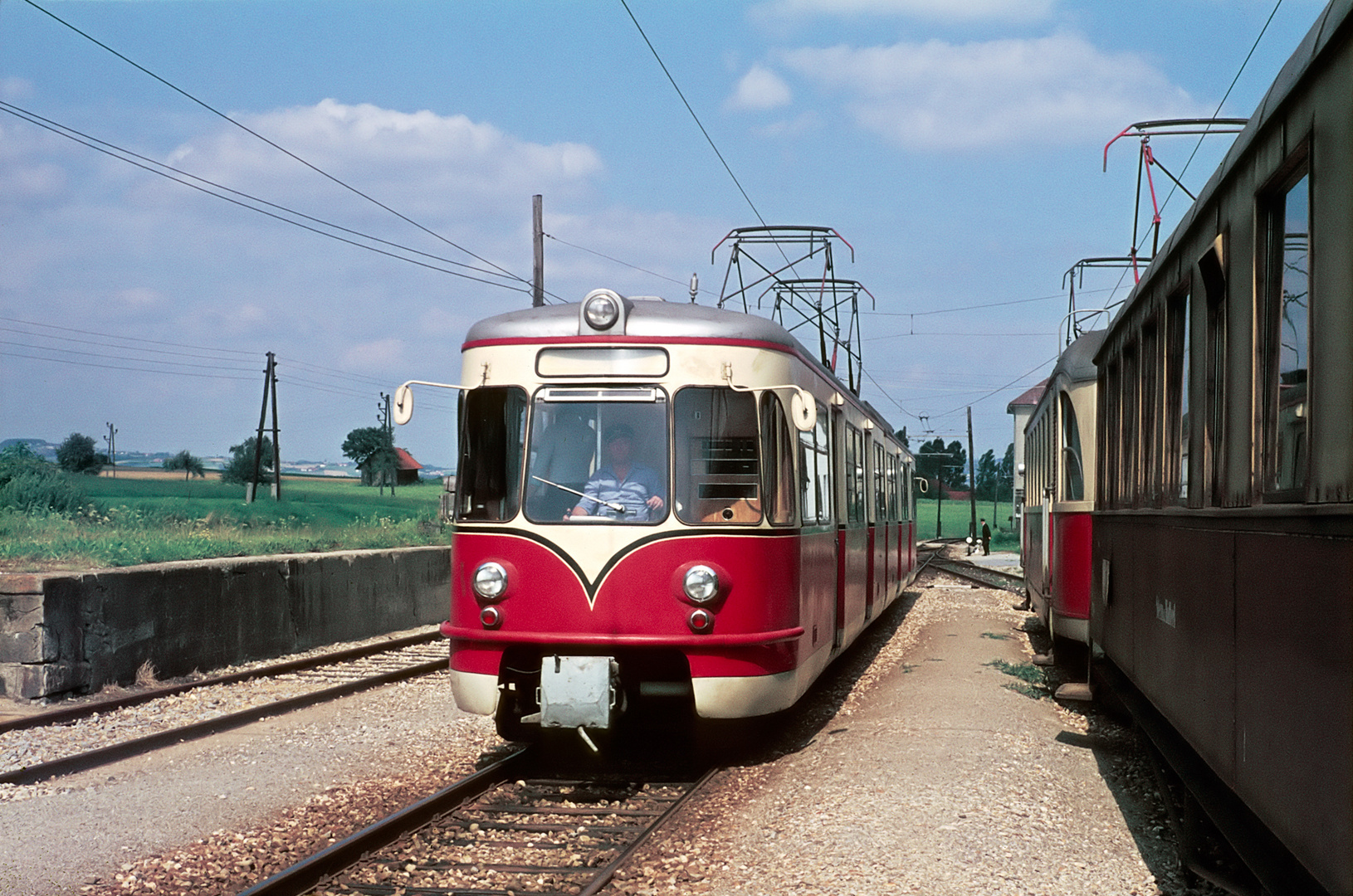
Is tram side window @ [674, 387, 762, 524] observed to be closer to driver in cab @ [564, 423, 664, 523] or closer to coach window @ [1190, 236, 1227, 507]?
driver in cab @ [564, 423, 664, 523]

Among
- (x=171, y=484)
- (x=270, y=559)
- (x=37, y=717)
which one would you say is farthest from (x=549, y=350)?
(x=171, y=484)

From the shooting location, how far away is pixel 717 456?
7.58 meters

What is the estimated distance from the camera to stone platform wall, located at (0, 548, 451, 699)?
9.74m

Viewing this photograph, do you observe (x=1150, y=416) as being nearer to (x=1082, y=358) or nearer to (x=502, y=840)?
(x=502, y=840)

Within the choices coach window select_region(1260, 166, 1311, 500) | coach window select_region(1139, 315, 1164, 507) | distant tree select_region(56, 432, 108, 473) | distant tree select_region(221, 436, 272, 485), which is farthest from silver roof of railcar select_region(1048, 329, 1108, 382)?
distant tree select_region(221, 436, 272, 485)

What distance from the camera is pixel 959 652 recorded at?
14.5 meters

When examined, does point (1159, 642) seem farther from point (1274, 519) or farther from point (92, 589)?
point (92, 589)

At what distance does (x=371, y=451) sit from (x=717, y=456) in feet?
300

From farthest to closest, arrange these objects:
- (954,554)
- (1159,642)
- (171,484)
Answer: (171,484)
(954,554)
(1159,642)

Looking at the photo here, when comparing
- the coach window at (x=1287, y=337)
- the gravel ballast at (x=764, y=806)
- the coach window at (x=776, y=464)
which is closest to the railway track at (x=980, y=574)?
the gravel ballast at (x=764, y=806)

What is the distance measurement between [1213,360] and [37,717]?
8.00 metres

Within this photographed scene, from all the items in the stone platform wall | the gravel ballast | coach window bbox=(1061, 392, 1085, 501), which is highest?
coach window bbox=(1061, 392, 1085, 501)

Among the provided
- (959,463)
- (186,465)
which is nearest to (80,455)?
(186,465)

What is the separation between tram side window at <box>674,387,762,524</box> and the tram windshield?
0.12m
